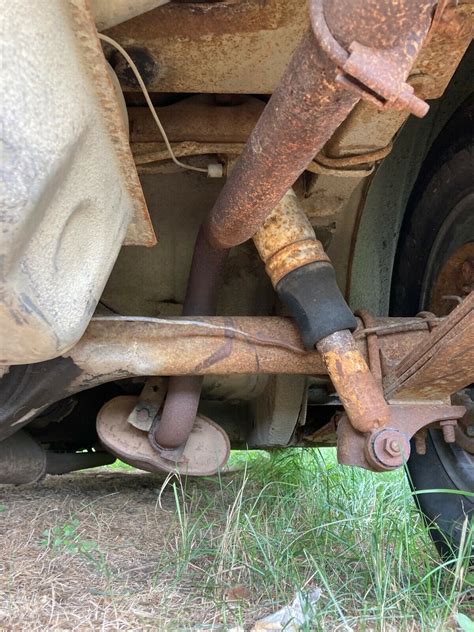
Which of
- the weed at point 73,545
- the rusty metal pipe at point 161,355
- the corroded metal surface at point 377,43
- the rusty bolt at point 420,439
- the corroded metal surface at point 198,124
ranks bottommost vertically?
the weed at point 73,545

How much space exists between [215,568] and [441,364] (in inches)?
25.4

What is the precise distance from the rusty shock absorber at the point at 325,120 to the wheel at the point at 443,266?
14.7 inches

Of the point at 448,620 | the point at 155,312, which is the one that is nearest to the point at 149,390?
the point at 155,312

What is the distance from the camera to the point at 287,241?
3.92 ft

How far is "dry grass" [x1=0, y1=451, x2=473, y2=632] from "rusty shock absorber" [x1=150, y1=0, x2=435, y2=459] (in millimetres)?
343

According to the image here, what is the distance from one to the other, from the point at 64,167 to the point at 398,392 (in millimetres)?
797

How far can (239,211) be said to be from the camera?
1046mm

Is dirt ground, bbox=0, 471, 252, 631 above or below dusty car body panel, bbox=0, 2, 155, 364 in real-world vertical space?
below

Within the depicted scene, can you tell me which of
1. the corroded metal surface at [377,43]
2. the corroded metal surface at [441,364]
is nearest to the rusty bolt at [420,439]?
the corroded metal surface at [441,364]

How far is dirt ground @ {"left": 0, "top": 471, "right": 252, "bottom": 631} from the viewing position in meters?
1.11

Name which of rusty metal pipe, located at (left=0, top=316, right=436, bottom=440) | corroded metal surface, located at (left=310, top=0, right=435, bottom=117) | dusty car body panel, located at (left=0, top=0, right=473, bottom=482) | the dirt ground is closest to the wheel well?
dusty car body panel, located at (left=0, top=0, right=473, bottom=482)

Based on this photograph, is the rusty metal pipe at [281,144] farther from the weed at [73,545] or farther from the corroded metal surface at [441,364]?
the weed at [73,545]

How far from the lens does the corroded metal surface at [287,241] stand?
119cm

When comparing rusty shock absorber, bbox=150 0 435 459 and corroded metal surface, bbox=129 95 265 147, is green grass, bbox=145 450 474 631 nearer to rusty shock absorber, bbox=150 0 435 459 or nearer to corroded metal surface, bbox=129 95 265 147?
rusty shock absorber, bbox=150 0 435 459
